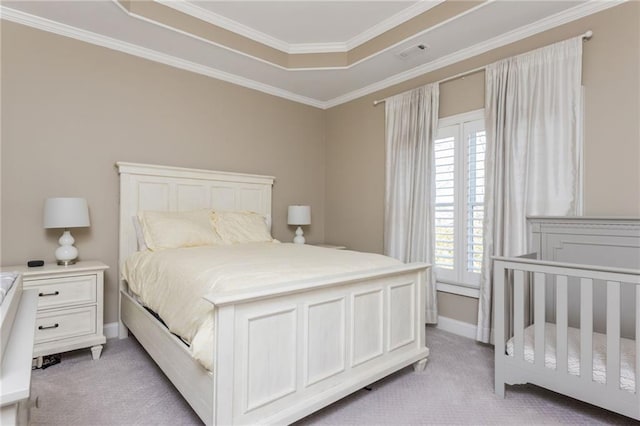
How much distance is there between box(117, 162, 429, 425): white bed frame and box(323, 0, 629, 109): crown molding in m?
2.11

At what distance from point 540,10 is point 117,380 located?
4.03 m

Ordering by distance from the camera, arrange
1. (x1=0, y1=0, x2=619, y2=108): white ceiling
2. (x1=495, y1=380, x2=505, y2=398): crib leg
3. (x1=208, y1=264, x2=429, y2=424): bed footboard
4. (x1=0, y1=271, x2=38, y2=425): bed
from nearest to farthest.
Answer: (x1=0, y1=271, x2=38, y2=425): bed → (x1=208, y1=264, x2=429, y2=424): bed footboard → (x1=495, y1=380, x2=505, y2=398): crib leg → (x1=0, y1=0, x2=619, y2=108): white ceiling

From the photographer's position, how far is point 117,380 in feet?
7.43

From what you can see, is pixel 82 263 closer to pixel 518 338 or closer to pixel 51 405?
pixel 51 405

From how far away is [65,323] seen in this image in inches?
97.0

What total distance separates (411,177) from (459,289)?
1212 millimetres

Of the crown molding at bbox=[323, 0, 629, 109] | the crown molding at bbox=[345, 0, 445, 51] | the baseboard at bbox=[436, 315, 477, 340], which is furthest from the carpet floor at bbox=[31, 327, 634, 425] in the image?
the crown molding at bbox=[345, 0, 445, 51]

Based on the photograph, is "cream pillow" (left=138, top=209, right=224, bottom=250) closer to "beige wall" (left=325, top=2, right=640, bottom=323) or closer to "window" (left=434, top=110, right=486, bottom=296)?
"window" (left=434, top=110, right=486, bottom=296)

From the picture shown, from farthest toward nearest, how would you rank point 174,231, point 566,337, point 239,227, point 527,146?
1. point 239,227
2. point 174,231
3. point 527,146
4. point 566,337

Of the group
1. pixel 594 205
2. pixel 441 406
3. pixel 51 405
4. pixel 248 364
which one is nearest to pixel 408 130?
pixel 594 205

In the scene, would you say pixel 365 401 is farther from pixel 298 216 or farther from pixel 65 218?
pixel 65 218

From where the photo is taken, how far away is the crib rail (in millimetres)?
1690

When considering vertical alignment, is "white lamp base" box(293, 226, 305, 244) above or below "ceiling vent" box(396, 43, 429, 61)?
below

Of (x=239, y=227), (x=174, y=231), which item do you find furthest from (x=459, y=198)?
(x=174, y=231)
